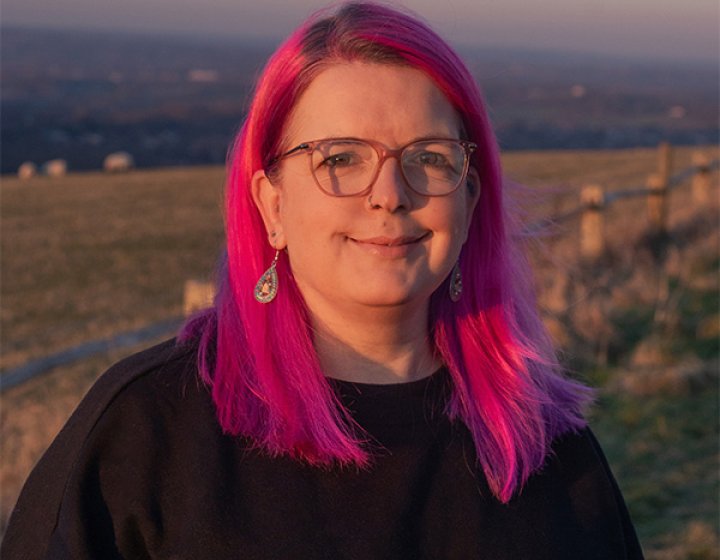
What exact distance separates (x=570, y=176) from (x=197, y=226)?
37.3ft

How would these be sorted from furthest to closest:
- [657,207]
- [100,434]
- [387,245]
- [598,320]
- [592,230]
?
[657,207]
[592,230]
[598,320]
[387,245]
[100,434]

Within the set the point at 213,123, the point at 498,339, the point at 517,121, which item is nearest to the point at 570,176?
the point at 498,339

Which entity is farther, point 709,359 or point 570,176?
point 570,176

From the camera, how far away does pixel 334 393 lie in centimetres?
215

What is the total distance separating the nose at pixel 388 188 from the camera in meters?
2.01

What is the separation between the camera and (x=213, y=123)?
74.2 m

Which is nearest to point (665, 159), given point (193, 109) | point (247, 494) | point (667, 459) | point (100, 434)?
point (667, 459)

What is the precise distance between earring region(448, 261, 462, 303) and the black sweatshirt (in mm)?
263

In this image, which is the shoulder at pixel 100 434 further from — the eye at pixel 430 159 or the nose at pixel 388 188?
the eye at pixel 430 159

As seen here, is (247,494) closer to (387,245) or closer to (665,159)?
(387,245)

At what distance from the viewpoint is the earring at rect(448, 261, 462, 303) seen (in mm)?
2414

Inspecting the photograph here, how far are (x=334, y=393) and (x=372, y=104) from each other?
0.59 metres

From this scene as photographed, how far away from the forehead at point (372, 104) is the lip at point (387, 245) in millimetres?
183

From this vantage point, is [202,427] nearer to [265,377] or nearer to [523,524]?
[265,377]
